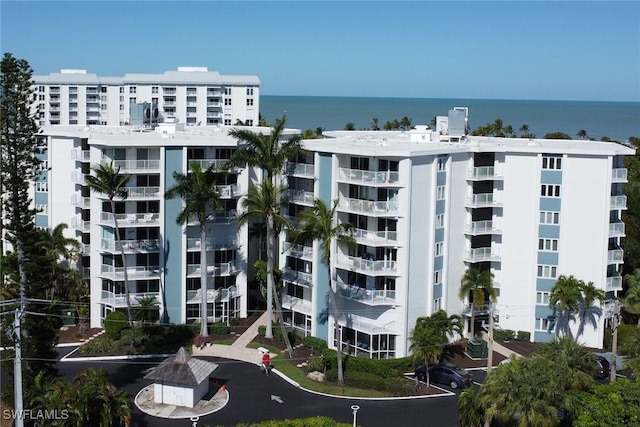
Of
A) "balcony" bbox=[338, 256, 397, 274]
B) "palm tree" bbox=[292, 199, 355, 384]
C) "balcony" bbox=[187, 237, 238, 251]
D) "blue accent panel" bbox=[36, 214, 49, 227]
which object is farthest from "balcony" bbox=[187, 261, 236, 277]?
"blue accent panel" bbox=[36, 214, 49, 227]

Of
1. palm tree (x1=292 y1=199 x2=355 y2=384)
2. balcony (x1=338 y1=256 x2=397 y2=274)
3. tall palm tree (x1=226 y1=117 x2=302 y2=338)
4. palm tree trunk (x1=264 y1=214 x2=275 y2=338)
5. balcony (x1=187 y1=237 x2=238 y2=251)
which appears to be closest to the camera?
palm tree (x1=292 y1=199 x2=355 y2=384)

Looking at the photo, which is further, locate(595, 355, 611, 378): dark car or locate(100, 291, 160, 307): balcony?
locate(100, 291, 160, 307): balcony

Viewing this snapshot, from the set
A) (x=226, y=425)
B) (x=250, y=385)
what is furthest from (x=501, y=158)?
(x=226, y=425)

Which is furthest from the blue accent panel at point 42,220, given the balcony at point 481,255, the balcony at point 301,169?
the balcony at point 481,255

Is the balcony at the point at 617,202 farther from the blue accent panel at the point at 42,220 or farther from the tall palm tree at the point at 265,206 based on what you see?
the blue accent panel at the point at 42,220

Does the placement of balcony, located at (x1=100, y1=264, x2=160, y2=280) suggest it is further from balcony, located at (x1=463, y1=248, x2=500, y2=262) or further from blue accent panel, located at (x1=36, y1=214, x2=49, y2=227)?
balcony, located at (x1=463, y1=248, x2=500, y2=262)

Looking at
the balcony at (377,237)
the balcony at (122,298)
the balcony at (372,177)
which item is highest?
the balcony at (372,177)
